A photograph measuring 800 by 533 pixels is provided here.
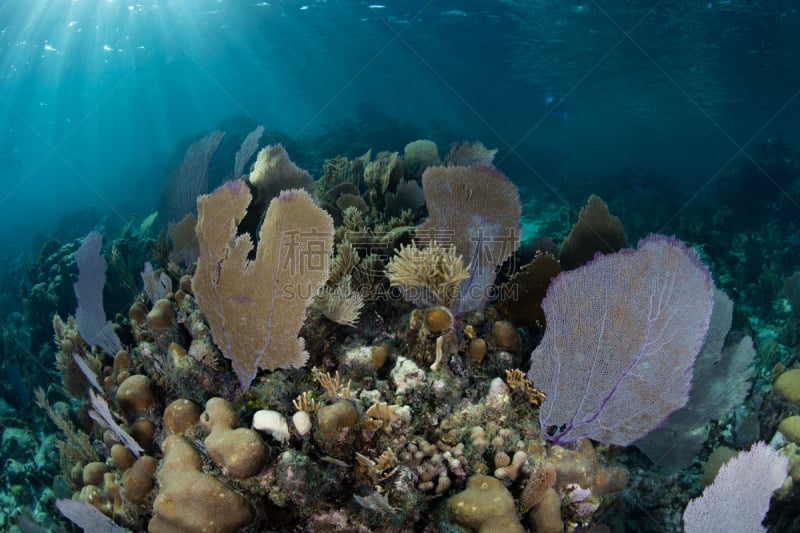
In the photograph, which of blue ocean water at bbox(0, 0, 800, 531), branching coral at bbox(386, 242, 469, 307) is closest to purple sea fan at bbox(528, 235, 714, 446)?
branching coral at bbox(386, 242, 469, 307)

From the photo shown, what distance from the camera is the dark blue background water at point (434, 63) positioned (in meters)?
22.6

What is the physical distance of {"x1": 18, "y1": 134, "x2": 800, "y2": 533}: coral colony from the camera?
2.14m

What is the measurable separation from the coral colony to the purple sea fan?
0.04ft

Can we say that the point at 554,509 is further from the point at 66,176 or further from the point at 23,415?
the point at 66,176

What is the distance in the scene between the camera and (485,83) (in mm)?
41531

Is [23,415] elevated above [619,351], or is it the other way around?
[619,351]

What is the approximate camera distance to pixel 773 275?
923 centimetres

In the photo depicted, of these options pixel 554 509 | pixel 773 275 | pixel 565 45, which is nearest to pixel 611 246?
pixel 554 509

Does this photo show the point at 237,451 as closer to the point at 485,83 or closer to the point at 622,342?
the point at 622,342

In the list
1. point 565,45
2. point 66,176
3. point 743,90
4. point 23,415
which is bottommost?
point 66,176

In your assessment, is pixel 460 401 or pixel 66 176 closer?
pixel 460 401

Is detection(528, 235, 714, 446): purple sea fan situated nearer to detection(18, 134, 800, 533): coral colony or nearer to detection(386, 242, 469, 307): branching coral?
detection(18, 134, 800, 533): coral colony

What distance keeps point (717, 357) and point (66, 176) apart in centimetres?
10341

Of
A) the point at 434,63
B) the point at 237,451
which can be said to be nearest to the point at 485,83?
the point at 434,63
